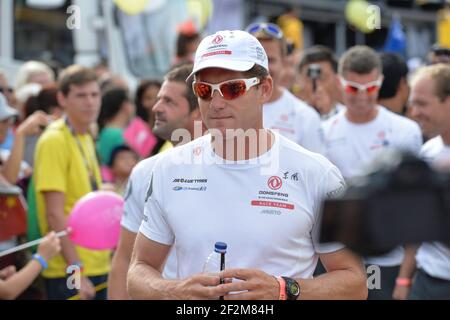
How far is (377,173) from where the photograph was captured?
1082mm

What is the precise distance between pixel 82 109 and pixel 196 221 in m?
3.12

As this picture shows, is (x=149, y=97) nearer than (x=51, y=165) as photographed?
No

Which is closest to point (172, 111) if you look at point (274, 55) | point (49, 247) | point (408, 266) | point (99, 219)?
point (99, 219)

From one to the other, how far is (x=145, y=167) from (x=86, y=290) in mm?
1690

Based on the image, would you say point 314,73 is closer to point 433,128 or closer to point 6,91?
point 433,128

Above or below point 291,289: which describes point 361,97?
above

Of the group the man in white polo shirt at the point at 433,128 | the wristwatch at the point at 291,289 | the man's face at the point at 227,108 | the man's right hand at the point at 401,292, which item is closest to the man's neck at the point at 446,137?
the man in white polo shirt at the point at 433,128

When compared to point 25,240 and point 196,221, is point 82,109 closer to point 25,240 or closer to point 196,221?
point 25,240

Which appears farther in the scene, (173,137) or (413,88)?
(413,88)

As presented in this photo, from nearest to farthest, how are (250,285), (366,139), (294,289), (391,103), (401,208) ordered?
1. (401,208)
2. (250,285)
3. (294,289)
4. (366,139)
5. (391,103)

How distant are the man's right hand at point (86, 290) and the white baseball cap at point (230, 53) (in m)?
2.75

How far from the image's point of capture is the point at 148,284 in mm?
3070
